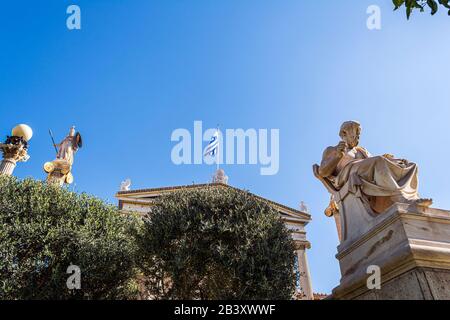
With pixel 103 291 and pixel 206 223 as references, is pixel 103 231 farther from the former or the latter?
pixel 206 223

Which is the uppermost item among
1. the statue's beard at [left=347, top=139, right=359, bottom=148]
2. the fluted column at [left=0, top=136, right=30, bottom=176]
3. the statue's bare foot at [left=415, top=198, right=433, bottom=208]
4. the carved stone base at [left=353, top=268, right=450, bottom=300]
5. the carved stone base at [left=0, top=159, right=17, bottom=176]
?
the fluted column at [left=0, top=136, right=30, bottom=176]

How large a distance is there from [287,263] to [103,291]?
495 cm

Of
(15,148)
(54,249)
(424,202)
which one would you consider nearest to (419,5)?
(424,202)

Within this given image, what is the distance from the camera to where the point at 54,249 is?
8.66 m

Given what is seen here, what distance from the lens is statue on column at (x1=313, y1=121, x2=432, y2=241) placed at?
16.5 ft

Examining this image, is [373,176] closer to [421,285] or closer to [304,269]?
[421,285]

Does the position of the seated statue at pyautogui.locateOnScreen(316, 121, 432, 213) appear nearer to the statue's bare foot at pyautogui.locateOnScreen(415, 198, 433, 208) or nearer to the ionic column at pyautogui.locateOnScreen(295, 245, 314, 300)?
the statue's bare foot at pyautogui.locateOnScreen(415, 198, 433, 208)

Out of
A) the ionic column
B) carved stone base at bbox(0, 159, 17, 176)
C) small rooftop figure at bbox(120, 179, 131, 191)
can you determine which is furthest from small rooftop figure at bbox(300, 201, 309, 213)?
carved stone base at bbox(0, 159, 17, 176)

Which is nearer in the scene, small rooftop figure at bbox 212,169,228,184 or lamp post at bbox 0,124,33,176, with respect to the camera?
lamp post at bbox 0,124,33,176

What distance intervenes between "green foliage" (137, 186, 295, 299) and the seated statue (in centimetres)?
206

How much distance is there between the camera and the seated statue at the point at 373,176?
4996 mm

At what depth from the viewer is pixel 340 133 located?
6.79 m

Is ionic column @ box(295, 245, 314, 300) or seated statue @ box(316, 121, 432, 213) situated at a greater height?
ionic column @ box(295, 245, 314, 300)
